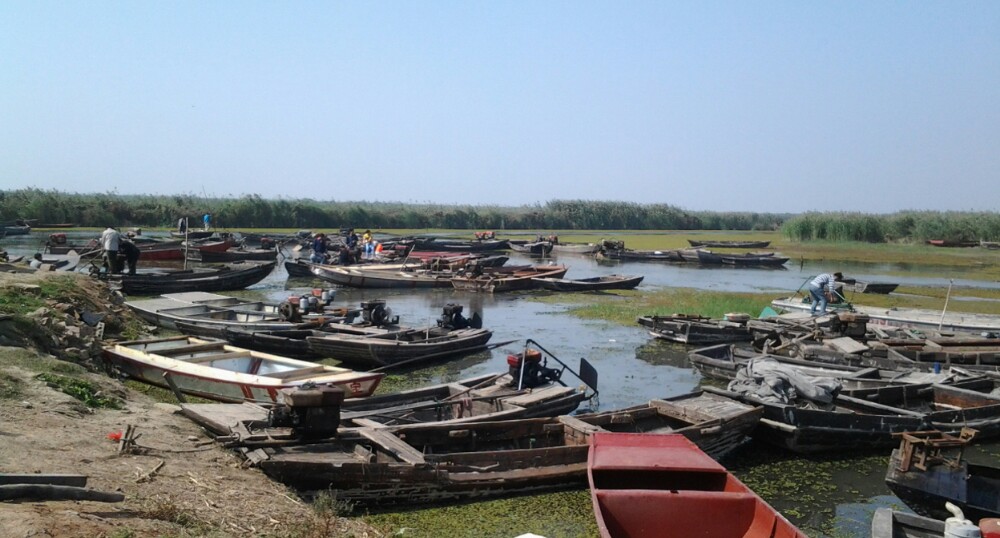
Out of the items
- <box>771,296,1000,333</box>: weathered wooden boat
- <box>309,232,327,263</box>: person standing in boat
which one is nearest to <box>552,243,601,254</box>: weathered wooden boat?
<box>309,232,327,263</box>: person standing in boat

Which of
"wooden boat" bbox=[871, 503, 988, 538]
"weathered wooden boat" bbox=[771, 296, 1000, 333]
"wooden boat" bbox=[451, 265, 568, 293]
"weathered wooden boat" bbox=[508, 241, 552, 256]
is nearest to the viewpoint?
"wooden boat" bbox=[871, 503, 988, 538]

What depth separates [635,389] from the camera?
13.7 meters

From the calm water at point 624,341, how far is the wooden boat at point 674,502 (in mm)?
1995

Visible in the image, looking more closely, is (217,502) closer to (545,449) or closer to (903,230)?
(545,449)

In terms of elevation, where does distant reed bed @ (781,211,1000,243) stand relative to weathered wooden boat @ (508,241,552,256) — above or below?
above

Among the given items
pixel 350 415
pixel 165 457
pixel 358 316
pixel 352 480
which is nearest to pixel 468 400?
pixel 350 415

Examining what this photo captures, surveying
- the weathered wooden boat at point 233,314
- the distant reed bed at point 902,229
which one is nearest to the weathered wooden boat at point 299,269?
the weathered wooden boat at point 233,314

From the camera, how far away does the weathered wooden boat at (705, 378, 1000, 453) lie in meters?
9.68

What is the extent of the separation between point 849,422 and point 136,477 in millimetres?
8622

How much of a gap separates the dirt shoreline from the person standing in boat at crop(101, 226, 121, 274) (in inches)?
586

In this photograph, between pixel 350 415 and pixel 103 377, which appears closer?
pixel 350 415

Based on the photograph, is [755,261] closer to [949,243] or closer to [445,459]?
[949,243]

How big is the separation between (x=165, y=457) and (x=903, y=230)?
211 feet

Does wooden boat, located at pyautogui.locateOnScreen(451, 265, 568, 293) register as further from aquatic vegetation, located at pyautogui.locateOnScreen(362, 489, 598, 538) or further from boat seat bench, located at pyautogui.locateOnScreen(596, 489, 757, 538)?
boat seat bench, located at pyautogui.locateOnScreen(596, 489, 757, 538)
